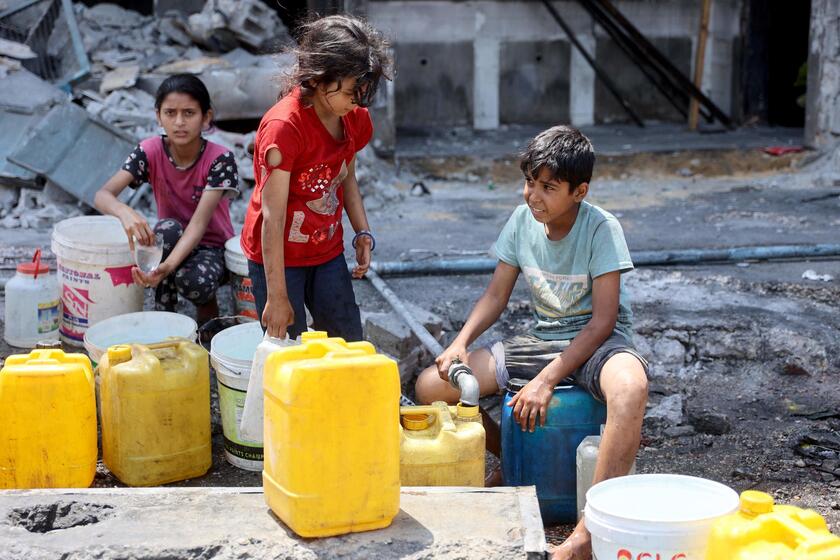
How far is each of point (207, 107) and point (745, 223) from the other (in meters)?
4.17

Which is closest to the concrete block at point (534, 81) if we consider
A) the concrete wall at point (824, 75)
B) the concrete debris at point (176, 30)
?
the concrete wall at point (824, 75)

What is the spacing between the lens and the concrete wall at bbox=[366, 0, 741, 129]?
10.7 m

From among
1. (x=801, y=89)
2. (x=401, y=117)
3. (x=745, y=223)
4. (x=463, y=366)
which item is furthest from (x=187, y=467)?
(x=801, y=89)

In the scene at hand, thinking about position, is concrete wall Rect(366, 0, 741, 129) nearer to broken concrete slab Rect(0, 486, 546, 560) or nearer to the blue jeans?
the blue jeans

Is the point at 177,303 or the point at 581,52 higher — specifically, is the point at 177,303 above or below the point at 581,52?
below

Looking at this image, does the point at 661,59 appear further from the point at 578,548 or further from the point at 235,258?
the point at 578,548

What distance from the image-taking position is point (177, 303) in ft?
17.0

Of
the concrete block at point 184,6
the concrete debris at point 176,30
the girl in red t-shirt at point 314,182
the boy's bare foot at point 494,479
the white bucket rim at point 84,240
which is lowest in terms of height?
the boy's bare foot at point 494,479

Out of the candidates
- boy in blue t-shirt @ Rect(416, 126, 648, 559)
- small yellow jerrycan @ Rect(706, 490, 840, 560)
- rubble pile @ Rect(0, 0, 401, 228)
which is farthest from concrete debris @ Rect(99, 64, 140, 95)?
small yellow jerrycan @ Rect(706, 490, 840, 560)

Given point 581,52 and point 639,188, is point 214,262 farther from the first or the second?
point 581,52

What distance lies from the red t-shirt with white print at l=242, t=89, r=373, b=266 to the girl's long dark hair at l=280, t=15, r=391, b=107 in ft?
0.41

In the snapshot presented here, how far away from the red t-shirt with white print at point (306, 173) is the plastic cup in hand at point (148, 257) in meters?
0.87

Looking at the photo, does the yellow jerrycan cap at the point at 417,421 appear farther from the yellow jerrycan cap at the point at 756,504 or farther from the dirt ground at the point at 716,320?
the yellow jerrycan cap at the point at 756,504

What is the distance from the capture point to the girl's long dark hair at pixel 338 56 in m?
3.44
